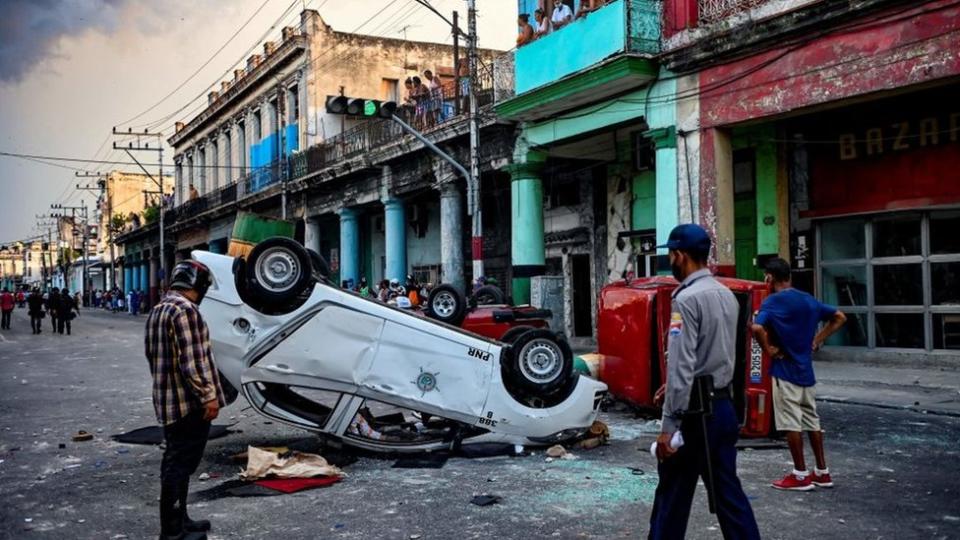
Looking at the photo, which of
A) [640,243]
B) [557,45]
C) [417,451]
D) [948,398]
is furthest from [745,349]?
[640,243]

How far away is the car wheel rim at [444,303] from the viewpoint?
11.5 m

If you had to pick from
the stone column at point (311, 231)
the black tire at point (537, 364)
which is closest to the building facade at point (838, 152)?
the black tire at point (537, 364)

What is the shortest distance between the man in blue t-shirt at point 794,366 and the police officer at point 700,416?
2.41 meters

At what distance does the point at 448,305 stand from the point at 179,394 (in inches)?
269

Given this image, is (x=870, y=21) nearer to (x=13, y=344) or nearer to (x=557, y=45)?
(x=557, y=45)

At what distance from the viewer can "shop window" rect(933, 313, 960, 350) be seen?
1383cm

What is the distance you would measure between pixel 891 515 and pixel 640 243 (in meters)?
14.5

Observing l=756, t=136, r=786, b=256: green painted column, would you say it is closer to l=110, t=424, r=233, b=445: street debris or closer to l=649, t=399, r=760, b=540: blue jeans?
l=110, t=424, r=233, b=445: street debris

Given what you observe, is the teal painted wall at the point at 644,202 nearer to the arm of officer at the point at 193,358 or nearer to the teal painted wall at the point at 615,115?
the teal painted wall at the point at 615,115

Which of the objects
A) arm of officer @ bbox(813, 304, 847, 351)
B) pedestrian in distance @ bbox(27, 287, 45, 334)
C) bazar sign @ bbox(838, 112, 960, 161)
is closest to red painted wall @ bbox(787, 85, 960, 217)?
bazar sign @ bbox(838, 112, 960, 161)

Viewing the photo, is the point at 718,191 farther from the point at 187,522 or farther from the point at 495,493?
the point at 187,522

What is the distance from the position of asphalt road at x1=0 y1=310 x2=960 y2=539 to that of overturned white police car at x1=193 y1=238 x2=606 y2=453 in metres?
0.44

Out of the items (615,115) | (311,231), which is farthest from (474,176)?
(311,231)

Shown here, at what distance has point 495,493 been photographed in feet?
20.3
